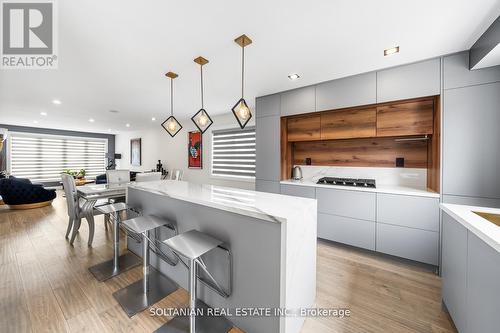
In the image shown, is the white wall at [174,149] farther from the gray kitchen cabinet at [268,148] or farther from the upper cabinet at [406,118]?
the upper cabinet at [406,118]

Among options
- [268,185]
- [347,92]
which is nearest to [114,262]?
[268,185]

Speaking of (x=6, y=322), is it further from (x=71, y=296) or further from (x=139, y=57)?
(x=139, y=57)

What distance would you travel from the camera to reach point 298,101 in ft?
10.4

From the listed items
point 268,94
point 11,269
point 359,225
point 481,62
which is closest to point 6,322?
point 11,269

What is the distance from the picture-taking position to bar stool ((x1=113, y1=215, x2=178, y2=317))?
1.72 metres

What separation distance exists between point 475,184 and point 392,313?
158 centimetres

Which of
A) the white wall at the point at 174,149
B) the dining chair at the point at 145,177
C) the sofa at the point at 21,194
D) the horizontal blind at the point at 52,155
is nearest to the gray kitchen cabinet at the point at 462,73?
the white wall at the point at 174,149

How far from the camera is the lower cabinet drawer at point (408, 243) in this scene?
222 cm

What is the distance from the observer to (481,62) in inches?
73.8

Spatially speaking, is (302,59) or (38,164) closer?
(302,59)

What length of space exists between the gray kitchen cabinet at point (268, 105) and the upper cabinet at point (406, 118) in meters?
1.48

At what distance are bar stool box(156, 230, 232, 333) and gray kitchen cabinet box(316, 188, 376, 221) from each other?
191 cm

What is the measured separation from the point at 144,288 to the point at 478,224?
257 centimetres

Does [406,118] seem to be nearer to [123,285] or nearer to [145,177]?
[123,285]
